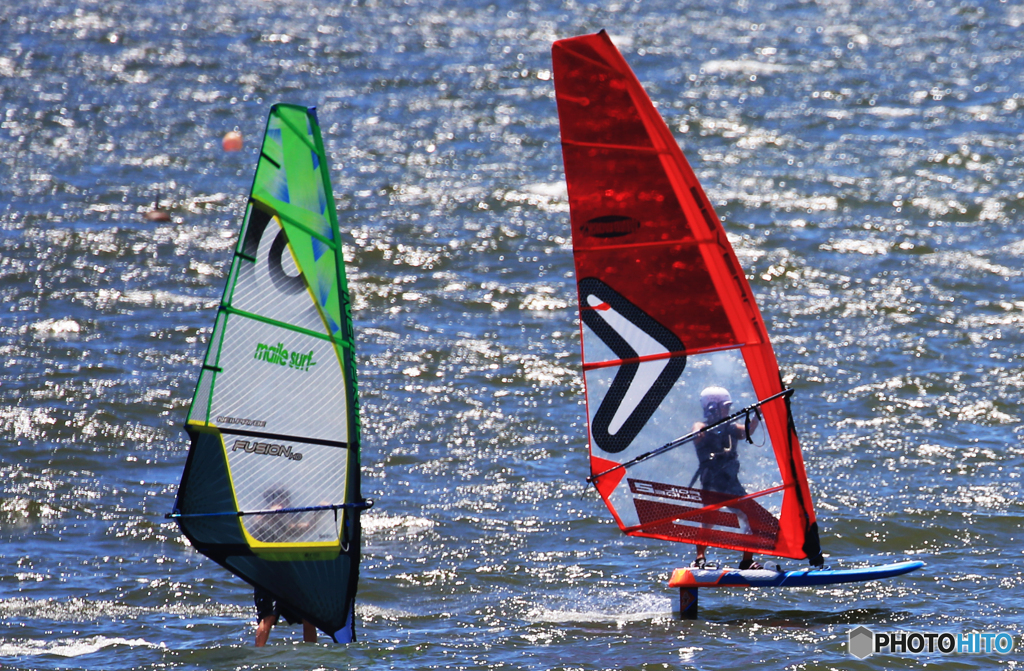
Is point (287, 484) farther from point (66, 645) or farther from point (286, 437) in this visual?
point (66, 645)

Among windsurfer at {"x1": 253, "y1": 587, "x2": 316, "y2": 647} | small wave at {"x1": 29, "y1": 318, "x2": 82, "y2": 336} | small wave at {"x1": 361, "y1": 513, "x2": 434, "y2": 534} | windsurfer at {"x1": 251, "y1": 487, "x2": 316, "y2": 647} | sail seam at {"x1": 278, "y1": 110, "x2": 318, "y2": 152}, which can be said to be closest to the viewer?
sail seam at {"x1": 278, "y1": 110, "x2": 318, "y2": 152}

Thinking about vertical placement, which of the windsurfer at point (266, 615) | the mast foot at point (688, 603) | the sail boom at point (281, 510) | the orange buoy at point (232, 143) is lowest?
the mast foot at point (688, 603)

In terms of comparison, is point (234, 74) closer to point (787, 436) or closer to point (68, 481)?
point (68, 481)

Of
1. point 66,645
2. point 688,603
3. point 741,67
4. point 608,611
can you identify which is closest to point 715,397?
point 688,603

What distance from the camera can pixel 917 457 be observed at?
1190cm

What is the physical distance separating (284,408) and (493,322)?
25.7 feet

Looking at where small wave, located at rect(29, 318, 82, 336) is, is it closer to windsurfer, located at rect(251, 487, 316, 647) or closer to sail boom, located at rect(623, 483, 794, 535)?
windsurfer, located at rect(251, 487, 316, 647)

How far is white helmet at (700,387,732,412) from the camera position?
8594 mm

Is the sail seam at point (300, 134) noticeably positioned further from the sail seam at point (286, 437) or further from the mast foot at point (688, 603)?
the mast foot at point (688, 603)

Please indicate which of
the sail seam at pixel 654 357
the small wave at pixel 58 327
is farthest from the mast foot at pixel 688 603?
the small wave at pixel 58 327

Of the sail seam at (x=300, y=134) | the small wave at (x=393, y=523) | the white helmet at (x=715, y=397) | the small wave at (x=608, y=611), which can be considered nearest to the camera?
the sail seam at (x=300, y=134)

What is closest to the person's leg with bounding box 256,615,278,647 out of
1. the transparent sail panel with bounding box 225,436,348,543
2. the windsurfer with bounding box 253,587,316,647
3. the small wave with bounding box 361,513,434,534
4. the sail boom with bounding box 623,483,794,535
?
the windsurfer with bounding box 253,587,316,647

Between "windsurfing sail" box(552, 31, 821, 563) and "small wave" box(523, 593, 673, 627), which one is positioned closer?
"windsurfing sail" box(552, 31, 821, 563)

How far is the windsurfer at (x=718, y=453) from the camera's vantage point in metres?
8.64
